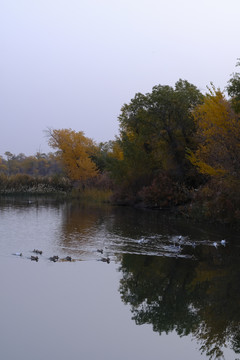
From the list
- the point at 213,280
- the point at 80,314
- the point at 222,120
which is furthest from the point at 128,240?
the point at 80,314

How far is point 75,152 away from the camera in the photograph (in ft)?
202

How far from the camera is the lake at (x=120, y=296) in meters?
9.28

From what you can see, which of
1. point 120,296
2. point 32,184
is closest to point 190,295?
point 120,296

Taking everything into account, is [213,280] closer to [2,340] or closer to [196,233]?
[2,340]

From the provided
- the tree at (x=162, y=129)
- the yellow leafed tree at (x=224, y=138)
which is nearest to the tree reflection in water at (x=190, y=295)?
the yellow leafed tree at (x=224, y=138)

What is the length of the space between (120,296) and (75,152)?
1946 inches

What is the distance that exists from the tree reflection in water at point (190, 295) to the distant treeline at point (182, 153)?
8.14 meters

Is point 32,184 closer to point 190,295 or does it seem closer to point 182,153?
point 182,153

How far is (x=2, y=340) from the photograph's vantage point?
937 centimetres

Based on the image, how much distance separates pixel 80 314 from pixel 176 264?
6.72 meters

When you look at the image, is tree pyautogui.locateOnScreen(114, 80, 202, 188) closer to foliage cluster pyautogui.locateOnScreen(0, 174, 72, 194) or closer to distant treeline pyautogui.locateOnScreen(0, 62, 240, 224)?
distant treeline pyautogui.locateOnScreen(0, 62, 240, 224)

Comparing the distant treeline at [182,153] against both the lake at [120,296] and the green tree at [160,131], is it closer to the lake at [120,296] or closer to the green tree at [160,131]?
the green tree at [160,131]

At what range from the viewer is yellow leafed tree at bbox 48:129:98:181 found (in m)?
59.3

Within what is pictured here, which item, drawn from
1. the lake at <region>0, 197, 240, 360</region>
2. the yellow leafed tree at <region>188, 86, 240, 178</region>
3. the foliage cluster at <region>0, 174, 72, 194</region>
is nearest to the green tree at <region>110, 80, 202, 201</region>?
the yellow leafed tree at <region>188, 86, 240, 178</region>
